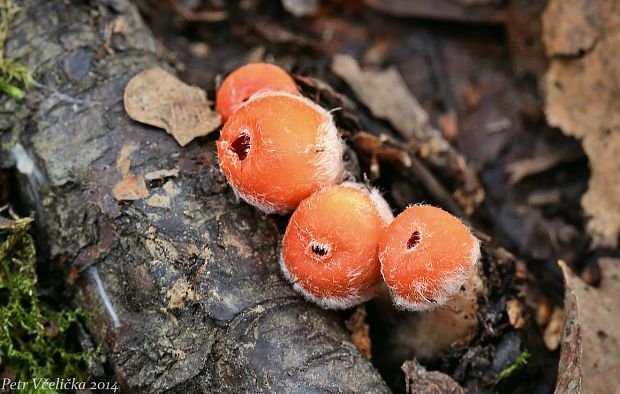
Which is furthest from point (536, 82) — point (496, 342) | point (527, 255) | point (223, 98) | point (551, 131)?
point (223, 98)

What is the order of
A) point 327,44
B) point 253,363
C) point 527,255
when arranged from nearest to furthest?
point 253,363 < point 527,255 < point 327,44

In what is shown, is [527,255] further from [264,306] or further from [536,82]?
[264,306]

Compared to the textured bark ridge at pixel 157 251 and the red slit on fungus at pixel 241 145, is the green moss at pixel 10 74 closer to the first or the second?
the textured bark ridge at pixel 157 251

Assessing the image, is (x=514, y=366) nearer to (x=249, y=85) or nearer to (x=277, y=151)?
(x=277, y=151)

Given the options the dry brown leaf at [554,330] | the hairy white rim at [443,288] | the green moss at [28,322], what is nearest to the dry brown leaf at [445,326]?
the hairy white rim at [443,288]

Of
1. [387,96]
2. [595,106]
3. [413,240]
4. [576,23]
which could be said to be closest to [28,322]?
[413,240]

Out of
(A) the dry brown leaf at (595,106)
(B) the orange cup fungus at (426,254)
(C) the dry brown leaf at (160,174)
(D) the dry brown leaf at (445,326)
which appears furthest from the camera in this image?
(A) the dry brown leaf at (595,106)
